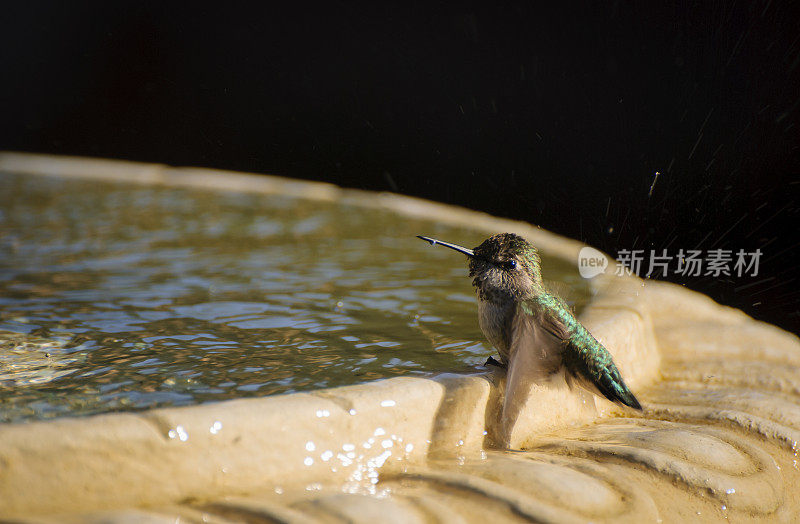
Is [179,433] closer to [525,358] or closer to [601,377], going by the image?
[525,358]

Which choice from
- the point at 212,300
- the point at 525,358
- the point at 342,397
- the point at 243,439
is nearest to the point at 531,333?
the point at 525,358

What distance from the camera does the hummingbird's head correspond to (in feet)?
6.12

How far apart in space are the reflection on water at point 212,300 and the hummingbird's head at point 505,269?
205 mm

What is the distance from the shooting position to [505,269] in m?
1.90

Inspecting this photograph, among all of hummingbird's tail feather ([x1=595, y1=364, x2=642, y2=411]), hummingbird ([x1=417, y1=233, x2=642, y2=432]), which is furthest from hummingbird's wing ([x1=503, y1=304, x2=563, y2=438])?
hummingbird's tail feather ([x1=595, y1=364, x2=642, y2=411])

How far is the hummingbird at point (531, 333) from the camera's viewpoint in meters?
1.81

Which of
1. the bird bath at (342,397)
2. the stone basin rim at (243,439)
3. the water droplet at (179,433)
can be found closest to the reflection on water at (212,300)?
the bird bath at (342,397)

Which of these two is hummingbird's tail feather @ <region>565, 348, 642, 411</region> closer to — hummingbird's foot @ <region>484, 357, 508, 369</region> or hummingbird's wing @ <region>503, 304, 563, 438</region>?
hummingbird's wing @ <region>503, 304, 563, 438</region>

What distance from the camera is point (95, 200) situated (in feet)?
15.1

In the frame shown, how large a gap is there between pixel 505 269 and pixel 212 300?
1221mm

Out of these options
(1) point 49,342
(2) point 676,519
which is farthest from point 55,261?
(2) point 676,519

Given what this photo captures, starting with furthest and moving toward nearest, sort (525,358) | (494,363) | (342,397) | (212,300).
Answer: (212,300) → (494,363) → (525,358) → (342,397)

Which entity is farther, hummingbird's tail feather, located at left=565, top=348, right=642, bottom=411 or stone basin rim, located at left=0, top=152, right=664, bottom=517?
hummingbird's tail feather, located at left=565, top=348, right=642, bottom=411

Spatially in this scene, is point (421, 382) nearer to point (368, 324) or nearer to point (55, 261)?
point (368, 324)
